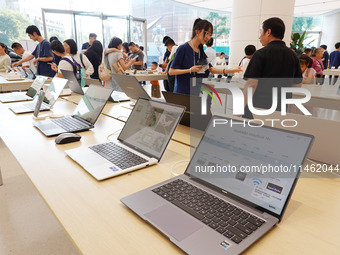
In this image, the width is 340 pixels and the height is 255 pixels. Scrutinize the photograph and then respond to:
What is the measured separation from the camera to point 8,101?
244 cm

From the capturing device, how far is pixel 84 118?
1700 millimetres

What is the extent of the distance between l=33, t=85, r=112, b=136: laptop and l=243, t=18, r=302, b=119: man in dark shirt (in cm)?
109

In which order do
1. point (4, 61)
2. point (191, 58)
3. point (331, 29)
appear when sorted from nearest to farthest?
point (191, 58) → point (4, 61) → point (331, 29)

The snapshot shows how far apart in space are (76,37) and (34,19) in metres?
1.15

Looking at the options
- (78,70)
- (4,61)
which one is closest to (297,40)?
(78,70)

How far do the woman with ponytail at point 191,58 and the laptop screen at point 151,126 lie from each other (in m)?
1.09

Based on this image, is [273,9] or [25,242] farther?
[273,9]

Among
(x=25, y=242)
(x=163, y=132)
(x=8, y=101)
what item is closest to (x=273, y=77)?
(x=163, y=132)

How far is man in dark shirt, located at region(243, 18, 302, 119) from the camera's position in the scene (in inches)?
79.0

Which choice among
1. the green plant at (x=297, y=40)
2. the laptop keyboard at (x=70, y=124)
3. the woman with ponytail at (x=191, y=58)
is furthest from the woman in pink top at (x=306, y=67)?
the laptop keyboard at (x=70, y=124)

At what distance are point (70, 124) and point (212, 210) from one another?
1.21 metres

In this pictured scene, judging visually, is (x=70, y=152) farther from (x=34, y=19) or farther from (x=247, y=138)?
(x=34, y=19)

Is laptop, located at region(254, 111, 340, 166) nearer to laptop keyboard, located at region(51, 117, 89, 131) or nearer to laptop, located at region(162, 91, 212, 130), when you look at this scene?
laptop, located at region(162, 91, 212, 130)

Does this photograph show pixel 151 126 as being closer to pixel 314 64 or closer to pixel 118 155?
pixel 118 155
